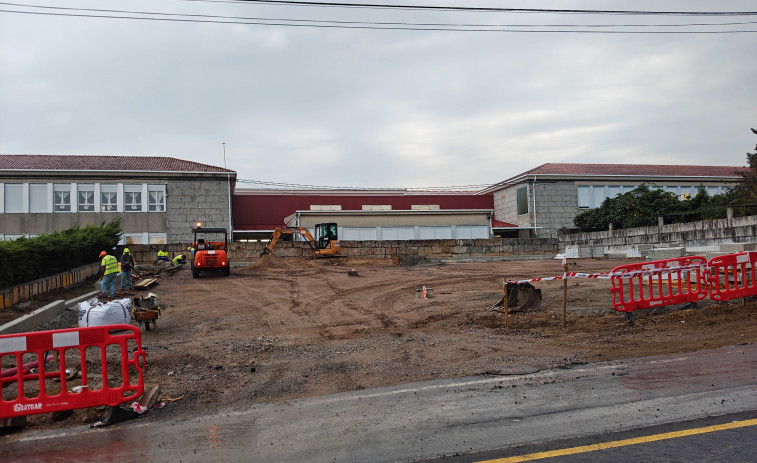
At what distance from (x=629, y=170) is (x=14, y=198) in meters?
50.0

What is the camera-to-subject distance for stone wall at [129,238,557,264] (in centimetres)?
3372

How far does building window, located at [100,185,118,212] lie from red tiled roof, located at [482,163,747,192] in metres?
32.1

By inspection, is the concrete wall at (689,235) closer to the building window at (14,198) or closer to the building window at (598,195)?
the building window at (598,195)

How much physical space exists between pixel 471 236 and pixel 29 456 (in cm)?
4035

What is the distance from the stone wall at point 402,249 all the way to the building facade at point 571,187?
20.9 ft

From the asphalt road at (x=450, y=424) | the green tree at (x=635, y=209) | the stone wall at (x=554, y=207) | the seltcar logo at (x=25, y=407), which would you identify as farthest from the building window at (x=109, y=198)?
the asphalt road at (x=450, y=424)

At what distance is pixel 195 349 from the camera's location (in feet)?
34.6

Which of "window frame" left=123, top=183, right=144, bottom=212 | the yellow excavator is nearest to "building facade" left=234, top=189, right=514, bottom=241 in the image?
the yellow excavator

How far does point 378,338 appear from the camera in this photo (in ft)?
36.4

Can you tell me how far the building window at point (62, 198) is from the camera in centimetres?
3939

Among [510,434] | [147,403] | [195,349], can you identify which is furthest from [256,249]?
[510,434]

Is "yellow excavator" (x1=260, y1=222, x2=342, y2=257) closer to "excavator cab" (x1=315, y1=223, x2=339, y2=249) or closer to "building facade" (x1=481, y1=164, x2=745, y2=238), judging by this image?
"excavator cab" (x1=315, y1=223, x2=339, y2=249)

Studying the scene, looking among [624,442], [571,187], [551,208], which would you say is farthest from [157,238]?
[624,442]

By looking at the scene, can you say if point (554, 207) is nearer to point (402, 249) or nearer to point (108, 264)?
point (402, 249)
